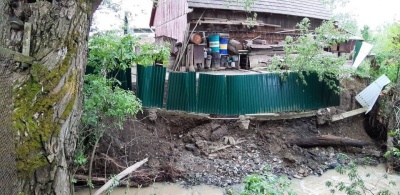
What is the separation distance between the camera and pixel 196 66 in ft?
39.0

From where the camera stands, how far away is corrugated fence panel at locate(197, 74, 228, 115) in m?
8.27

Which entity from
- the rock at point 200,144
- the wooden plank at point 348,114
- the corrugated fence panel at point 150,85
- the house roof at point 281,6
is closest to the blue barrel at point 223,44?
the house roof at point 281,6

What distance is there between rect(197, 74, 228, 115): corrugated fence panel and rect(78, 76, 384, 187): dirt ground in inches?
16.0

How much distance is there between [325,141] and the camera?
352 inches

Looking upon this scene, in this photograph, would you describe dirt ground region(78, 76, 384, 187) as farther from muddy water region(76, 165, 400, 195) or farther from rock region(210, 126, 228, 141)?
muddy water region(76, 165, 400, 195)

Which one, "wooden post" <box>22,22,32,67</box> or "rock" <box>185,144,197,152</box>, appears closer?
"wooden post" <box>22,22,32,67</box>

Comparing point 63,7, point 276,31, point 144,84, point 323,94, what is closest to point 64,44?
point 63,7

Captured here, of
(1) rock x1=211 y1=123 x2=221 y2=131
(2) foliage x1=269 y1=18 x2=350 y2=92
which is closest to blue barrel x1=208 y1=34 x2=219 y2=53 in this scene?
(2) foliage x1=269 y1=18 x2=350 y2=92

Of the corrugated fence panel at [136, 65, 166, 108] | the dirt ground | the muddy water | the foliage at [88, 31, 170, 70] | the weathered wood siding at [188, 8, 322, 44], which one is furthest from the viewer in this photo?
the weathered wood siding at [188, 8, 322, 44]

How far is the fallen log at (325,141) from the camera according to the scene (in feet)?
28.8

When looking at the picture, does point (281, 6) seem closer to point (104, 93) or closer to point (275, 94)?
point (275, 94)

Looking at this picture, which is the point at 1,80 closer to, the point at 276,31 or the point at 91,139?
the point at 91,139

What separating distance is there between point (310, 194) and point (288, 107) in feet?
10.0

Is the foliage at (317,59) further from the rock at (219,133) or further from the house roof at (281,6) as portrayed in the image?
the house roof at (281,6)
